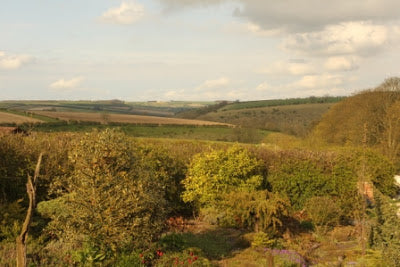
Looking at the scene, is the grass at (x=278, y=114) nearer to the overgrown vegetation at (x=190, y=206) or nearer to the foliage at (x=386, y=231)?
the overgrown vegetation at (x=190, y=206)

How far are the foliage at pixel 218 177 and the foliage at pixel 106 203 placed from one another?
757cm

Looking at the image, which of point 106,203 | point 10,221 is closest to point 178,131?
point 10,221

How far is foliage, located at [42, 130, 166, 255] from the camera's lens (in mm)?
9555

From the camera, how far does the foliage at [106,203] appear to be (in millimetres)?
9555

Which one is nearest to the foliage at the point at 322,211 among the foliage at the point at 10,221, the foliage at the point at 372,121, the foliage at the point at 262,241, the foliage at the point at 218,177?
the foliage at the point at 218,177

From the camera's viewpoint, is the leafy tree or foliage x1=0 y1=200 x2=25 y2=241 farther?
the leafy tree

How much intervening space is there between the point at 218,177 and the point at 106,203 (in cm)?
926

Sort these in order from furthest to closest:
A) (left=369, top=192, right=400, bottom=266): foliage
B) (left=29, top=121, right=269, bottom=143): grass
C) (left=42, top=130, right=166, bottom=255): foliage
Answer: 1. (left=29, top=121, right=269, bottom=143): grass
2. (left=369, top=192, right=400, bottom=266): foliage
3. (left=42, top=130, right=166, bottom=255): foliage

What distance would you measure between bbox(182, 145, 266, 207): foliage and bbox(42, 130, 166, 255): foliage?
7.57 m

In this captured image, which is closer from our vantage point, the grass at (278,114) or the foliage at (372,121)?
the foliage at (372,121)

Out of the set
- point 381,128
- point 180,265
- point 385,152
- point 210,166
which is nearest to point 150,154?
point 210,166

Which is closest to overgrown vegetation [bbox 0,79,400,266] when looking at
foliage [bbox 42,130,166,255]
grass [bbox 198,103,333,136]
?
foliage [bbox 42,130,166,255]

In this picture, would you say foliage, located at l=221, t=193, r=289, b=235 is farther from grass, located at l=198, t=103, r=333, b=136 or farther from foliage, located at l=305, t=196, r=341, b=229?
grass, located at l=198, t=103, r=333, b=136

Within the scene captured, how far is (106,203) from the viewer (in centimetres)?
957
